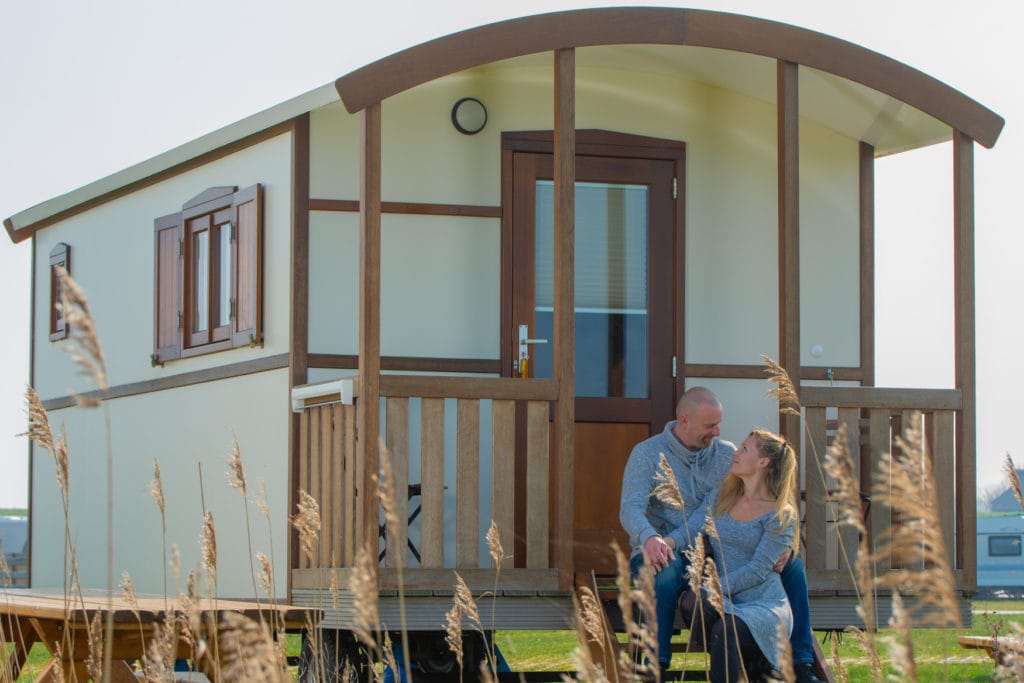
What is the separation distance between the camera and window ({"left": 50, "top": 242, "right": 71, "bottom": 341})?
11672 millimetres

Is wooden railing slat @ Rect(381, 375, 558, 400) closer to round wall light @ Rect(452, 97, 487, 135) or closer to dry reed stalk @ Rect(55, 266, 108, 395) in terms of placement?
round wall light @ Rect(452, 97, 487, 135)

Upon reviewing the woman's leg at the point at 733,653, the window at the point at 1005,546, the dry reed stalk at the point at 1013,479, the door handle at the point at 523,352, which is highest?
the door handle at the point at 523,352

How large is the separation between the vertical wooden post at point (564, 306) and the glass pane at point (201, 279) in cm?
320

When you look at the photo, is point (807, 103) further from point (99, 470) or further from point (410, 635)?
point (99, 470)

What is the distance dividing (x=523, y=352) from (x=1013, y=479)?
5140 mm

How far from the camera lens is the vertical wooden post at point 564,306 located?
719 cm

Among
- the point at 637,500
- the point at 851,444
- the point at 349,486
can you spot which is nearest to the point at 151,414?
the point at 349,486

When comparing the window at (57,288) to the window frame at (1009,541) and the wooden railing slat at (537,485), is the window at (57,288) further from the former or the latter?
the window frame at (1009,541)

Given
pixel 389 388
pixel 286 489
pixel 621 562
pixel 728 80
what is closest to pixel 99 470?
pixel 286 489

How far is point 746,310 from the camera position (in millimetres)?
9031

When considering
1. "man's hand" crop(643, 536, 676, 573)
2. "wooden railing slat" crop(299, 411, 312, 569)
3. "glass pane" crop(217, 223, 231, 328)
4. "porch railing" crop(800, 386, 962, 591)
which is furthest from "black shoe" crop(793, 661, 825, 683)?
"glass pane" crop(217, 223, 231, 328)

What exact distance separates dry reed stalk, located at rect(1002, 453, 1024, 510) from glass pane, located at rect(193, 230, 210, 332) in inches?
265

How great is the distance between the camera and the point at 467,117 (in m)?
8.83

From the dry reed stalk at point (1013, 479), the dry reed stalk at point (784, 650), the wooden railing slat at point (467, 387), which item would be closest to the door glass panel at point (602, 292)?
the wooden railing slat at point (467, 387)
